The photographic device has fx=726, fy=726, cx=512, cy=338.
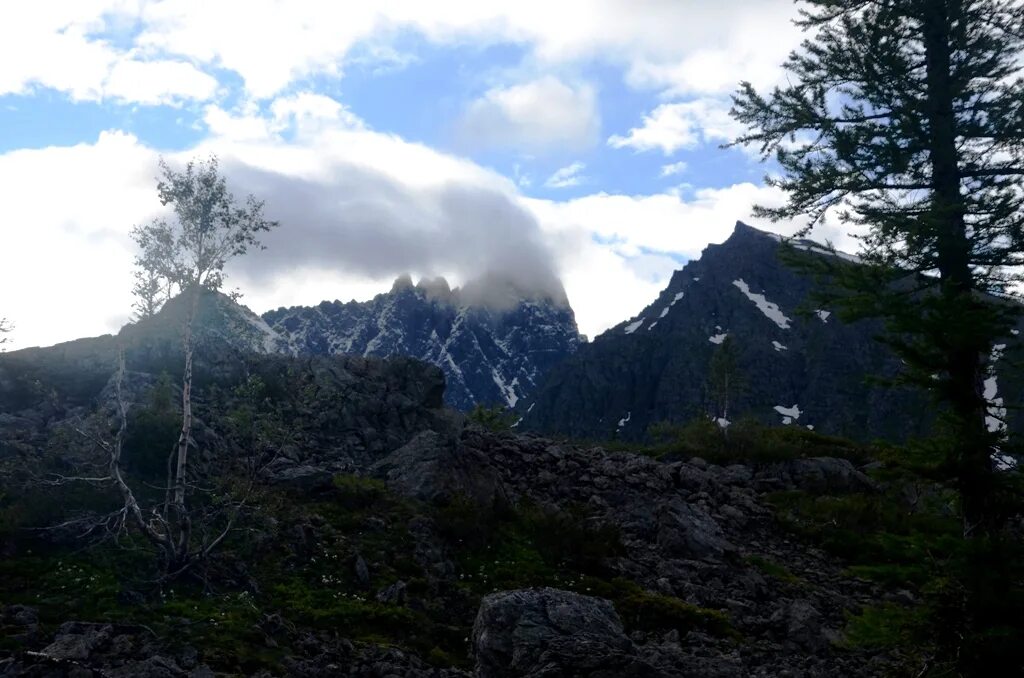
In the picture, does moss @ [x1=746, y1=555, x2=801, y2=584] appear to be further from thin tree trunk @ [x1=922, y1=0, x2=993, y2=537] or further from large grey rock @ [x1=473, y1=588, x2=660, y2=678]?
thin tree trunk @ [x1=922, y1=0, x2=993, y2=537]

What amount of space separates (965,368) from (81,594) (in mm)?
15370

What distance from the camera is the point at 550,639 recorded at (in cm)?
1077

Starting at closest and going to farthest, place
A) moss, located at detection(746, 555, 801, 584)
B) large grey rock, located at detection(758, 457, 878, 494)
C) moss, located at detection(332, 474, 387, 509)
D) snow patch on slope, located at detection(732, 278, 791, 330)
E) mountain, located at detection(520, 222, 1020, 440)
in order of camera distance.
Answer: moss, located at detection(746, 555, 801, 584) < moss, located at detection(332, 474, 387, 509) < large grey rock, located at detection(758, 457, 878, 494) < mountain, located at detection(520, 222, 1020, 440) < snow patch on slope, located at detection(732, 278, 791, 330)

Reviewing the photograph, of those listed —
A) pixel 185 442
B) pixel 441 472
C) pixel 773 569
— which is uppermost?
pixel 185 442

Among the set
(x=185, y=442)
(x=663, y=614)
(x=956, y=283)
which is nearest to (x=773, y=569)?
(x=663, y=614)

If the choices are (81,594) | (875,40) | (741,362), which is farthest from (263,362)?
(741,362)

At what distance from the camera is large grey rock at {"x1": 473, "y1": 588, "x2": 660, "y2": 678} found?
1012 cm

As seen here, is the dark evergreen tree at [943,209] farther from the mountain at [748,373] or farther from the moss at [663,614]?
the mountain at [748,373]

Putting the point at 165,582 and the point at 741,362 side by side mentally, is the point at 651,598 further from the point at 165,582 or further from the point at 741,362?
the point at 741,362

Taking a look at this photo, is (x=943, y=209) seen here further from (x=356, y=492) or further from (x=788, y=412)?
(x=788, y=412)

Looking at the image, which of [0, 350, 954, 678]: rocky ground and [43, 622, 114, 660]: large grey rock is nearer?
[43, 622, 114, 660]: large grey rock

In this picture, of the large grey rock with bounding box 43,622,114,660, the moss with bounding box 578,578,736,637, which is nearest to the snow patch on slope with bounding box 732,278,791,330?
the moss with bounding box 578,578,736,637

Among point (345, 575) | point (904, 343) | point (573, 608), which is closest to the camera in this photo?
point (904, 343)

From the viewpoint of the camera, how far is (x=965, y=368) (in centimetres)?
1057
